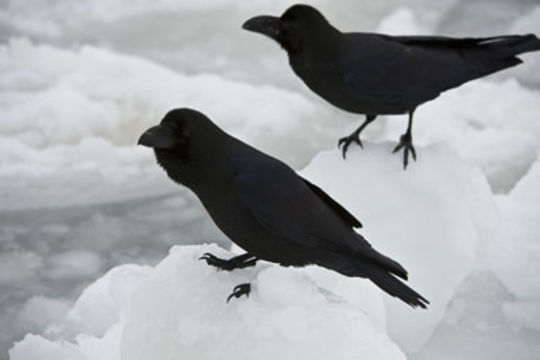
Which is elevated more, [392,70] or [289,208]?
[392,70]

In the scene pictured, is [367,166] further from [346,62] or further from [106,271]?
[106,271]

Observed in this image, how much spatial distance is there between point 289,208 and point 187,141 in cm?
35

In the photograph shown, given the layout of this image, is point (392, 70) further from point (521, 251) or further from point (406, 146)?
point (521, 251)

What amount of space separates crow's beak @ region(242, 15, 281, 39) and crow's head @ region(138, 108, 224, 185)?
0.74 meters

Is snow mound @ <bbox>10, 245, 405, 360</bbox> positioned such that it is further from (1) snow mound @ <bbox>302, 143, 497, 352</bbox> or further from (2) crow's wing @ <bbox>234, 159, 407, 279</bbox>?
(1) snow mound @ <bbox>302, 143, 497, 352</bbox>

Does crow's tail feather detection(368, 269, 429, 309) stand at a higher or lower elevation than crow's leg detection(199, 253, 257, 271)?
lower

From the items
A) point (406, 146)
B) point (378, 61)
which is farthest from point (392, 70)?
point (406, 146)

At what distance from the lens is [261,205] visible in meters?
2.53

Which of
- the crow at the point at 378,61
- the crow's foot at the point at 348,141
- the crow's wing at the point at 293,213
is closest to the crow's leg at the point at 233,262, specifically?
the crow's wing at the point at 293,213

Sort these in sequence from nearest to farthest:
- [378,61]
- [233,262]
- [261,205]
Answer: [261,205], [233,262], [378,61]

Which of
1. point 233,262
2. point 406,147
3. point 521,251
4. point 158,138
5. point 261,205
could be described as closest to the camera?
point 158,138

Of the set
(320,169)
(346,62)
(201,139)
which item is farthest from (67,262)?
(201,139)

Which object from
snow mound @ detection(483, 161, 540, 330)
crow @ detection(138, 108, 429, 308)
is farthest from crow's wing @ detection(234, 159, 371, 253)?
snow mound @ detection(483, 161, 540, 330)

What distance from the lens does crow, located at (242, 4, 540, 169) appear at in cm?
320
